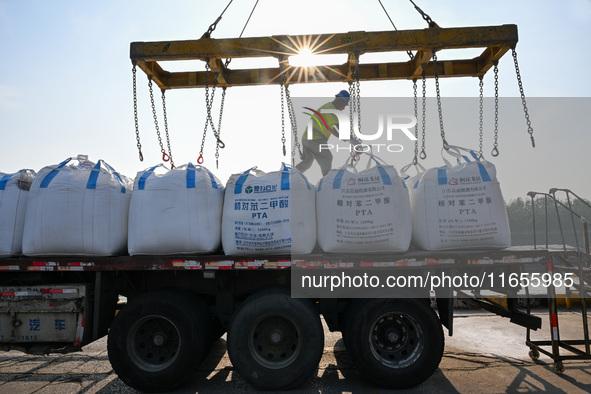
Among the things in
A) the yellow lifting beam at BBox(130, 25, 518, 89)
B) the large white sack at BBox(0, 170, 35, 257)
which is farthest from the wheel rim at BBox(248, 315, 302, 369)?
the yellow lifting beam at BBox(130, 25, 518, 89)

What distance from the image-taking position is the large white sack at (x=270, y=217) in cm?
372

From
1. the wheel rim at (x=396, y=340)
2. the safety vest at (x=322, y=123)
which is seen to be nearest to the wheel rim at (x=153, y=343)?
the wheel rim at (x=396, y=340)

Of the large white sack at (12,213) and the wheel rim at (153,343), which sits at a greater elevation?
the large white sack at (12,213)

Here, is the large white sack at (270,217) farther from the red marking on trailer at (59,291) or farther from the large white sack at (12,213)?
the large white sack at (12,213)

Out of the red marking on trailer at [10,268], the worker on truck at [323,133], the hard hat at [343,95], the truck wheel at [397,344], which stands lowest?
the truck wheel at [397,344]

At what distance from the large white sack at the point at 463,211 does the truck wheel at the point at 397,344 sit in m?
0.73

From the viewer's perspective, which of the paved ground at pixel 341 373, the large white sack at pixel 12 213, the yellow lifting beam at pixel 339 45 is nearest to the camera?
the paved ground at pixel 341 373

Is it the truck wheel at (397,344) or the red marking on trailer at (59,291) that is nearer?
the truck wheel at (397,344)

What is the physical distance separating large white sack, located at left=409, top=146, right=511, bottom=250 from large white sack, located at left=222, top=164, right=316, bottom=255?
4.03 feet

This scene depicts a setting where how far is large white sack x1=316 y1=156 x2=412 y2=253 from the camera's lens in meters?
3.71

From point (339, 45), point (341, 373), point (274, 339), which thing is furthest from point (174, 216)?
point (339, 45)

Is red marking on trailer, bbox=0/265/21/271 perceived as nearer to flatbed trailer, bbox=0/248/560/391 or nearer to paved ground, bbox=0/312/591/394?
flatbed trailer, bbox=0/248/560/391

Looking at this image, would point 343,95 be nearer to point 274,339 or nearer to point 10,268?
point 274,339

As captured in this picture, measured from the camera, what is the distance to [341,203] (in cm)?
378
